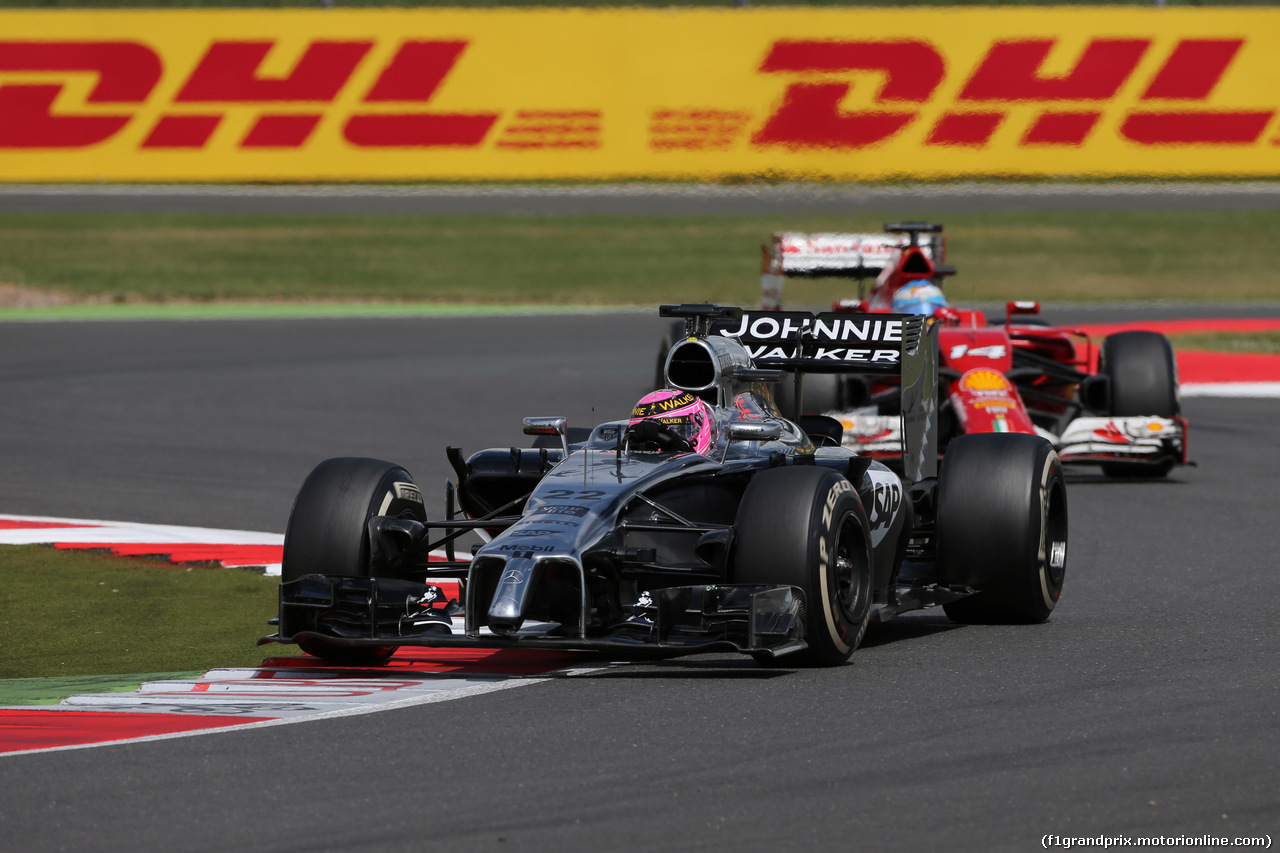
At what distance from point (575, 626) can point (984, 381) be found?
6.59 meters

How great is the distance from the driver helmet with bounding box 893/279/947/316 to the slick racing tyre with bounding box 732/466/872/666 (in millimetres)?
7291

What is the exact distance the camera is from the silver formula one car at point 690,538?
7.09 metres

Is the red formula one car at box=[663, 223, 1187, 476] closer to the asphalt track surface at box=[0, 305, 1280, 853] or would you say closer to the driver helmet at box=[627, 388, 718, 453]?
the asphalt track surface at box=[0, 305, 1280, 853]

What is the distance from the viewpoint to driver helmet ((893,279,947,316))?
14.7m

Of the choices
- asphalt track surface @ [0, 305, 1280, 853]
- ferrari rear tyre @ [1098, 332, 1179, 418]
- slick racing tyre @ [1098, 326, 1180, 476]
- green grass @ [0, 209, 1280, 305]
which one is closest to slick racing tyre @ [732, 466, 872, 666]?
asphalt track surface @ [0, 305, 1280, 853]

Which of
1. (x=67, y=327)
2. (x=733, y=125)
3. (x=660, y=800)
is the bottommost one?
(x=660, y=800)

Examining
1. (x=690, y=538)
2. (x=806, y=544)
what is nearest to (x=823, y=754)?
(x=806, y=544)

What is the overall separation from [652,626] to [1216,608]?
121 inches

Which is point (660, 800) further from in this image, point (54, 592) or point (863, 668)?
point (54, 592)

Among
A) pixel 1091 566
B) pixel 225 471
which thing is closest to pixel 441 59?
pixel 225 471

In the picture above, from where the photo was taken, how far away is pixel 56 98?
108 ft

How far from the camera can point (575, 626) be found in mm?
7133

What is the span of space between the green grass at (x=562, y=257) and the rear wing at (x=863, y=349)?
18708 millimetres

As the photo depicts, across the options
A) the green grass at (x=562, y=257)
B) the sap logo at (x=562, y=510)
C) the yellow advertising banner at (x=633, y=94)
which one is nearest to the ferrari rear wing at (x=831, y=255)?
the sap logo at (x=562, y=510)
